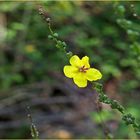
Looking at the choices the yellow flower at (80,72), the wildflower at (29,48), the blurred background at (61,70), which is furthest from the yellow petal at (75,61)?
the wildflower at (29,48)

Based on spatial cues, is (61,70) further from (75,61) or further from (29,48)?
(75,61)

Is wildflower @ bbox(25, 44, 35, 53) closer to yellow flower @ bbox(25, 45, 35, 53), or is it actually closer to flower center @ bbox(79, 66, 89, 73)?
yellow flower @ bbox(25, 45, 35, 53)

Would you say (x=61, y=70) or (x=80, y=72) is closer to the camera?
(x=80, y=72)

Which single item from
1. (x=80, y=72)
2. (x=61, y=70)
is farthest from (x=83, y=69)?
(x=61, y=70)

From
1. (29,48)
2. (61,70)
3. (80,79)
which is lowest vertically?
Answer: (80,79)

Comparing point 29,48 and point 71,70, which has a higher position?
point 29,48

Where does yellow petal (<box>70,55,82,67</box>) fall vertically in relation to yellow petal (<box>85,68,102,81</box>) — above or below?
above

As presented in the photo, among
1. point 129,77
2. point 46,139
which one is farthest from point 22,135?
point 129,77

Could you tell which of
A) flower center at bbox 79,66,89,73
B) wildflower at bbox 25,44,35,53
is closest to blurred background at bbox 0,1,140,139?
wildflower at bbox 25,44,35,53

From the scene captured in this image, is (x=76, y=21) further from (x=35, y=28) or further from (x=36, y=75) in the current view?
(x=36, y=75)

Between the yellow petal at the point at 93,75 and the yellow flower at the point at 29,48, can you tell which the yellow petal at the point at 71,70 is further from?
the yellow flower at the point at 29,48
